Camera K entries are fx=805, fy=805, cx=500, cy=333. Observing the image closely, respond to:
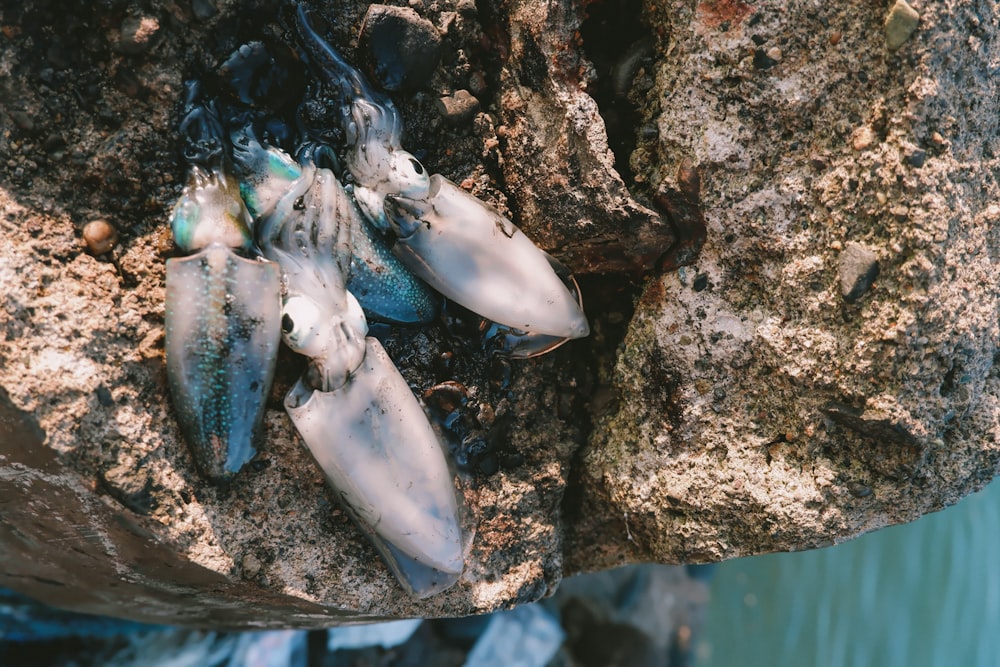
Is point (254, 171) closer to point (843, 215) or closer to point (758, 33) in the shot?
point (758, 33)

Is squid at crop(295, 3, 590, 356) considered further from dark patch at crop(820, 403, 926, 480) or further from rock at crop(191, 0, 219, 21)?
dark patch at crop(820, 403, 926, 480)

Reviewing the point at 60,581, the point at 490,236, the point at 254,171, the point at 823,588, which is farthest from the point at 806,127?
the point at 823,588

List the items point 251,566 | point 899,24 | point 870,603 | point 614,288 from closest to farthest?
point 899,24 → point 251,566 → point 614,288 → point 870,603

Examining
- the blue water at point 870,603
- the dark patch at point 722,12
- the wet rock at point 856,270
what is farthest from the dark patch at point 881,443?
the blue water at point 870,603

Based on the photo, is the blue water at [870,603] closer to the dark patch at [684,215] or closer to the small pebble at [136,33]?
the dark patch at [684,215]

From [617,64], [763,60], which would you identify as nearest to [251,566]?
[617,64]

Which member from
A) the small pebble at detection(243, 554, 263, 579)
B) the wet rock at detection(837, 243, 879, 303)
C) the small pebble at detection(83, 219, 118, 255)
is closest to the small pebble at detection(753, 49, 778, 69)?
the wet rock at detection(837, 243, 879, 303)

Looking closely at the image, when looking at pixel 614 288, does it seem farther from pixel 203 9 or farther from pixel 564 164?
pixel 203 9
